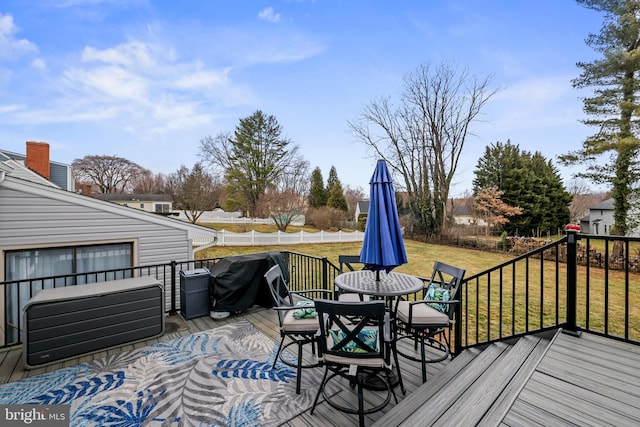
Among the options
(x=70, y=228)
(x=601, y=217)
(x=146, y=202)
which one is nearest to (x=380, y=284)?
(x=70, y=228)

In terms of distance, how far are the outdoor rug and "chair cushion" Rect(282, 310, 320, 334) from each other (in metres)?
0.51

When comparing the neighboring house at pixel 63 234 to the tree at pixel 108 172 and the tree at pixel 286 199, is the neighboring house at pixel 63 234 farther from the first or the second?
the tree at pixel 108 172

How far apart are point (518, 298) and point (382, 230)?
19.3ft

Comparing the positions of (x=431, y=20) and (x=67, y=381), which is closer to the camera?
(x=67, y=381)

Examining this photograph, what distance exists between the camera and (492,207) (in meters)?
15.2

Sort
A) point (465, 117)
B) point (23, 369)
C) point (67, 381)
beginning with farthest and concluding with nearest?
1. point (465, 117)
2. point (23, 369)
3. point (67, 381)

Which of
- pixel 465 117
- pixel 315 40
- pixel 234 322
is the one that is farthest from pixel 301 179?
pixel 234 322

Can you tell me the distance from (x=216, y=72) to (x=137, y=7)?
9.95ft

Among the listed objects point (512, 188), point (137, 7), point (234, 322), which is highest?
point (137, 7)

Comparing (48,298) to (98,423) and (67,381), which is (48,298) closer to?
(67,381)

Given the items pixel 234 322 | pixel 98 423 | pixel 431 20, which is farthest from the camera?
pixel 431 20

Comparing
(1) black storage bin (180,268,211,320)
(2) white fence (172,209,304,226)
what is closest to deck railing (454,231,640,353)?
(1) black storage bin (180,268,211,320)

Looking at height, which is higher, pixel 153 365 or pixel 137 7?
pixel 137 7

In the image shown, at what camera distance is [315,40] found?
812cm
